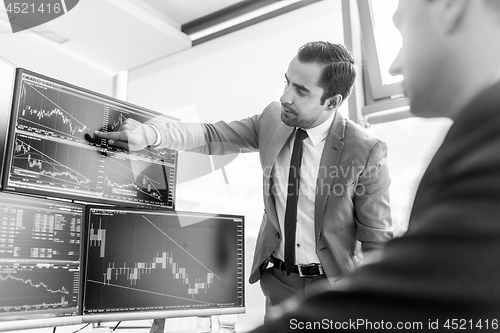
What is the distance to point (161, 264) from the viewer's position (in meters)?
1.51

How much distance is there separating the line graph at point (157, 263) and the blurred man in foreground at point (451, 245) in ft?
3.83

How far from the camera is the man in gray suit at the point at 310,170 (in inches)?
58.1

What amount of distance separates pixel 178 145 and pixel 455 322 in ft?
4.36

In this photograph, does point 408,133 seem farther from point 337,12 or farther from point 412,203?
point 412,203

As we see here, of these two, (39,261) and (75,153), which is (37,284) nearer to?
(39,261)

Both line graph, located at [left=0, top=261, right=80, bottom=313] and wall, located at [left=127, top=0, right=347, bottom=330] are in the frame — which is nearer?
line graph, located at [left=0, top=261, right=80, bottom=313]

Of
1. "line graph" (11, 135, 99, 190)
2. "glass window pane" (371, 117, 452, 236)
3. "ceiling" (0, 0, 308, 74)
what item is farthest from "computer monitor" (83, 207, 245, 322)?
"ceiling" (0, 0, 308, 74)

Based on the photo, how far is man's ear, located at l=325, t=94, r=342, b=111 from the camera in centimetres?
169

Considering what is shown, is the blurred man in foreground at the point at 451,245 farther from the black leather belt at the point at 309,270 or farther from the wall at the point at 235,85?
the wall at the point at 235,85

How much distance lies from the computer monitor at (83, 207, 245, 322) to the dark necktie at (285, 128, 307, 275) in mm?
256

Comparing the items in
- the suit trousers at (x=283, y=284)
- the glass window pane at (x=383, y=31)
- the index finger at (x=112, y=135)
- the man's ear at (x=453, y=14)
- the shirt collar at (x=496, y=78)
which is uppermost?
the glass window pane at (x=383, y=31)

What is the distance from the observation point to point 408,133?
2.14m

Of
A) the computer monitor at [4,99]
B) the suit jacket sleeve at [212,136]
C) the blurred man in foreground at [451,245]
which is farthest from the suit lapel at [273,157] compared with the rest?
the blurred man in foreground at [451,245]

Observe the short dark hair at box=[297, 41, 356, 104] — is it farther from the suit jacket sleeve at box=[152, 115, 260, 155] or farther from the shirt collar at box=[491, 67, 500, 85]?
the shirt collar at box=[491, 67, 500, 85]
